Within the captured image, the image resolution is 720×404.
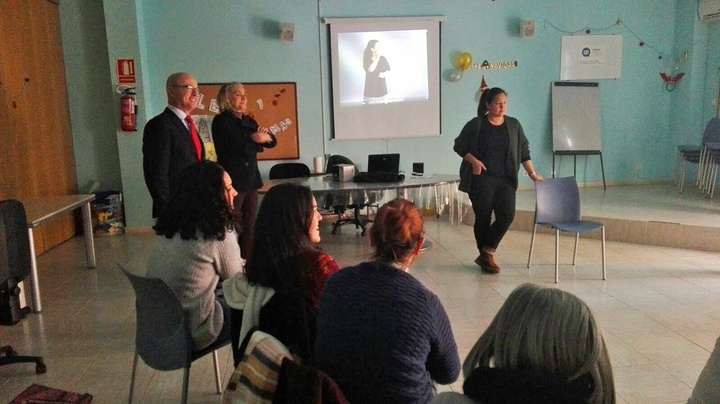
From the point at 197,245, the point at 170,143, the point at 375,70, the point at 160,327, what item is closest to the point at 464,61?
the point at 375,70

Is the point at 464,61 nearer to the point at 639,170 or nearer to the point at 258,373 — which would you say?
the point at 639,170

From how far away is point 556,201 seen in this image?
4.09 m

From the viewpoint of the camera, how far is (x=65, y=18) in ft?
18.8

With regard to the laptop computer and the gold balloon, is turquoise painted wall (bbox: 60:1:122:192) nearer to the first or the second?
the laptop computer

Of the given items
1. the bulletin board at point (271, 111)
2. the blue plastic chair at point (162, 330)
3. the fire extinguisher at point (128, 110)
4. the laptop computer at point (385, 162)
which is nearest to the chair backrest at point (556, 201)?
the laptop computer at point (385, 162)

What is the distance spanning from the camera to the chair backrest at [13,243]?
8.25ft

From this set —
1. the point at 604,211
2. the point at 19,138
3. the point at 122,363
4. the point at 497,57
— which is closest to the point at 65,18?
the point at 19,138

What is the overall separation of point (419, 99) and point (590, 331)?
5727mm

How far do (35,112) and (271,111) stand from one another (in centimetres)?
239

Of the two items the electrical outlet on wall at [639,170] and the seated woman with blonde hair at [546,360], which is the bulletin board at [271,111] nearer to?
the electrical outlet on wall at [639,170]

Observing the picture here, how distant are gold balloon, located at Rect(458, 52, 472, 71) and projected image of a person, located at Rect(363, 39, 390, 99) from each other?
2.87 feet

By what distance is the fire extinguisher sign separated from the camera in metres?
5.62

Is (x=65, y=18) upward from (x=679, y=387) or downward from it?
upward

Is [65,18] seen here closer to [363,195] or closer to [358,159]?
[358,159]
